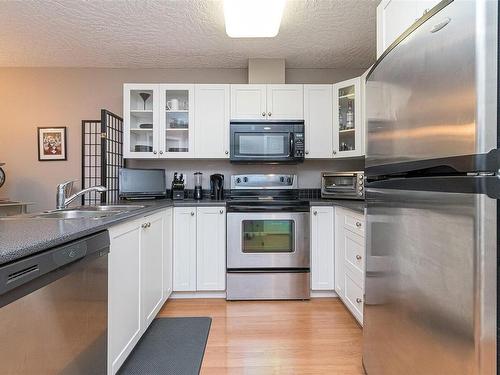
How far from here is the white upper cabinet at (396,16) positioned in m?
1.25

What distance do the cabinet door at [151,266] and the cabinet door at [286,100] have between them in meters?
1.56

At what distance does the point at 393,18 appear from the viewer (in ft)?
4.98

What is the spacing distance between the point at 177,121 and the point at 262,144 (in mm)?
924

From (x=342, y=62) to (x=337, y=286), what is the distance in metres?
2.39

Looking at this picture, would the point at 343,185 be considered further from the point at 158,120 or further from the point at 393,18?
the point at 158,120

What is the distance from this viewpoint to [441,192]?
840 millimetres

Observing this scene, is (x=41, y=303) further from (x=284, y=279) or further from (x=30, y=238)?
(x=284, y=279)

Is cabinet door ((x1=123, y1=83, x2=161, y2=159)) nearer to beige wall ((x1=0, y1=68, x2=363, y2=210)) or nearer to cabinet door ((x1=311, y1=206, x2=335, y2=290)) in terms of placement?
beige wall ((x1=0, y1=68, x2=363, y2=210))

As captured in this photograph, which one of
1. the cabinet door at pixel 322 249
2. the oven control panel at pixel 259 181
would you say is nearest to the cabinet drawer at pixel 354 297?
the cabinet door at pixel 322 249

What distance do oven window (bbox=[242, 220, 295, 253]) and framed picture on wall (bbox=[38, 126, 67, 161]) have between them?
2433 millimetres

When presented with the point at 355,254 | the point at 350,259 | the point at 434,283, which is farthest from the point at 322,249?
the point at 434,283

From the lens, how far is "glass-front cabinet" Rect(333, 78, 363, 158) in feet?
9.17

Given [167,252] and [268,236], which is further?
[268,236]

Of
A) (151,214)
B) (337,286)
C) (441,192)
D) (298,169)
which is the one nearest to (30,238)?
(151,214)
